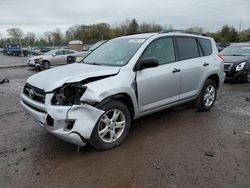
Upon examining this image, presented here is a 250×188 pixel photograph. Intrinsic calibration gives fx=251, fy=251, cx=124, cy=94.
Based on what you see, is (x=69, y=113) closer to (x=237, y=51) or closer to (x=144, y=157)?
(x=144, y=157)

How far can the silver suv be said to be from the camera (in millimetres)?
3510

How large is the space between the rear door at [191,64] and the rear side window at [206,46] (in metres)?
0.12

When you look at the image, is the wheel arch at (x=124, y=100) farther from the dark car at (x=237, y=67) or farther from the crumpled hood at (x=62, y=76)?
the dark car at (x=237, y=67)

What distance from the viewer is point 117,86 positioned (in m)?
3.84

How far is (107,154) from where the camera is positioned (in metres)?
3.81

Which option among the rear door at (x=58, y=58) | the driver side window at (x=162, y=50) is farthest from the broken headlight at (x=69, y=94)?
the rear door at (x=58, y=58)

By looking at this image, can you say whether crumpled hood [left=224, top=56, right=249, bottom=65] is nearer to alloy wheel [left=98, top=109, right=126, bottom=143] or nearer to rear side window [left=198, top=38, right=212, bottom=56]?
rear side window [left=198, top=38, right=212, bottom=56]

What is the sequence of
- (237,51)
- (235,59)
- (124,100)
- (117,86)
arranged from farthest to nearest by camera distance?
(237,51) → (235,59) → (124,100) → (117,86)

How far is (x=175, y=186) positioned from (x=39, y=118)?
6.87ft

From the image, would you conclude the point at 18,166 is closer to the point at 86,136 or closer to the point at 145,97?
the point at 86,136

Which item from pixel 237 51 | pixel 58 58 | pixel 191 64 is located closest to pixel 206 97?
pixel 191 64

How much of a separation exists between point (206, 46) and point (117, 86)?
312 cm

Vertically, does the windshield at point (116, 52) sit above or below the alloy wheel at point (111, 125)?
above

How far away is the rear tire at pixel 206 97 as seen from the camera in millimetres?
5796
